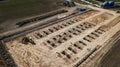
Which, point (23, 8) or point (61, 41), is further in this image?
point (23, 8)

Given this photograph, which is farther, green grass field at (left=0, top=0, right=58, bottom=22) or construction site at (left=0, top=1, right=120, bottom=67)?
green grass field at (left=0, top=0, right=58, bottom=22)

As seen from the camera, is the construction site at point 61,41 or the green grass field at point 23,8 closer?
the construction site at point 61,41

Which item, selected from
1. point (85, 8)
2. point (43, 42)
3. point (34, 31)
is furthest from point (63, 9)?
point (43, 42)

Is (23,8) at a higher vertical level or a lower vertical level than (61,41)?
higher
